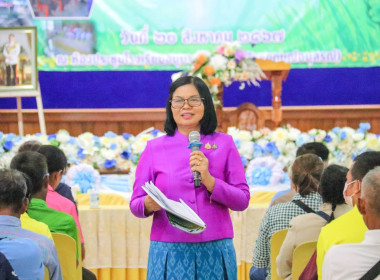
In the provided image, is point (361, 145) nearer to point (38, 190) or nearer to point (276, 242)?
point (276, 242)

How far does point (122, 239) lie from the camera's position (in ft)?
13.7

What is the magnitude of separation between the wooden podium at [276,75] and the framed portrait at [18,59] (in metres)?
2.17

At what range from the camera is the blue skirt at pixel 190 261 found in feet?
7.55

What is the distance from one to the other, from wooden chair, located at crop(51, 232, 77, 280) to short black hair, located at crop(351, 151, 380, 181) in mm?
1167

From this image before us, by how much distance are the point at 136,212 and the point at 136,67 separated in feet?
20.7

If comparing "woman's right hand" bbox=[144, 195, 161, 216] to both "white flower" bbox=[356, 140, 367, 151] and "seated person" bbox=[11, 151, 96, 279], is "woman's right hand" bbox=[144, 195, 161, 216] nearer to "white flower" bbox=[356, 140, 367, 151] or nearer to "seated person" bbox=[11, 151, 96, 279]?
"seated person" bbox=[11, 151, 96, 279]

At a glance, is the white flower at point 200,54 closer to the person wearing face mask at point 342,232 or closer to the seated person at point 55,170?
the seated person at point 55,170

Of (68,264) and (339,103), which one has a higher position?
(339,103)

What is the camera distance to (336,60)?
28.0ft

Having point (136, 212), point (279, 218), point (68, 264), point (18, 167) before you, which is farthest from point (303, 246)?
point (18, 167)

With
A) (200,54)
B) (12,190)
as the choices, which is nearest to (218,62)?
(200,54)

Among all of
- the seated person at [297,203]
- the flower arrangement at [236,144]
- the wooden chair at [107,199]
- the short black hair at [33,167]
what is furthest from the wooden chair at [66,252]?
the flower arrangement at [236,144]

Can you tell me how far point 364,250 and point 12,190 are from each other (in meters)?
1.11

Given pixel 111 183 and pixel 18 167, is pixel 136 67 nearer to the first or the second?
pixel 111 183
